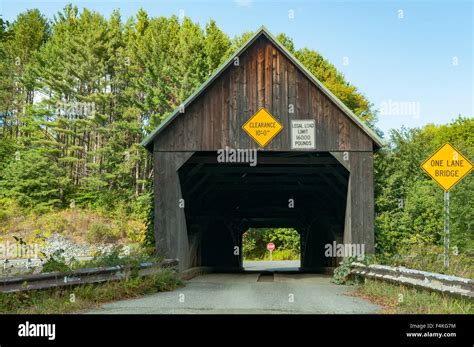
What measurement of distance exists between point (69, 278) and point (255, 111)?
9080 millimetres

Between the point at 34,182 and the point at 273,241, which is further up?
the point at 34,182

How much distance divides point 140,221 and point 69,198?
319 inches

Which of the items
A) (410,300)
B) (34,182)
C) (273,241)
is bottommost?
(273,241)

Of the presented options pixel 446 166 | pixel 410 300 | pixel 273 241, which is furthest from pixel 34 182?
pixel 410 300

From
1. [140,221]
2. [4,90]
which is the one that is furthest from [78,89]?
[140,221]

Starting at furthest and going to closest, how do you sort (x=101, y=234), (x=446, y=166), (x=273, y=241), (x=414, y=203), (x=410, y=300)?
(x=273, y=241) → (x=414, y=203) → (x=101, y=234) → (x=446, y=166) → (x=410, y=300)

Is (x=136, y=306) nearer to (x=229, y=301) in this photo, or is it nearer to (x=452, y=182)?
(x=229, y=301)

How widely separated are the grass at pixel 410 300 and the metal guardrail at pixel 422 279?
0.42 ft

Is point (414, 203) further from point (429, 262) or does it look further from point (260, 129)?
point (429, 262)

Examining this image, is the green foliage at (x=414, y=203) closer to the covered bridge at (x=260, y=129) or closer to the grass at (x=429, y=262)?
the covered bridge at (x=260, y=129)

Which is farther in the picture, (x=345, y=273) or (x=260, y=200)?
(x=260, y=200)

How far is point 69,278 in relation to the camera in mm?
12203

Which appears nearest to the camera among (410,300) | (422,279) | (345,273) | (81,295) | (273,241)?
(410,300)
